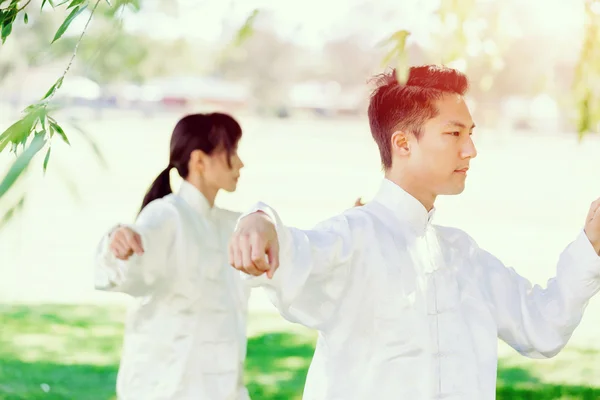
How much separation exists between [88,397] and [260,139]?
48.6 ft

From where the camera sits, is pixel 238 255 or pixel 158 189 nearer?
pixel 238 255

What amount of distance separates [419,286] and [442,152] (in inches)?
10.6

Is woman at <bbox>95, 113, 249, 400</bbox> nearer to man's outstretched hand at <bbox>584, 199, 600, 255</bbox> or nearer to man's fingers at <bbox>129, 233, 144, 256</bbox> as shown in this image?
man's fingers at <bbox>129, 233, 144, 256</bbox>

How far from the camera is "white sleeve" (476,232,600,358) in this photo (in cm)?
212

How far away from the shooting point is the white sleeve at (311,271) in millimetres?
1740

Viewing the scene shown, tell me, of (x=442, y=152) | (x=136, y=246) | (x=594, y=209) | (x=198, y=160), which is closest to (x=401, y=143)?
(x=442, y=152)

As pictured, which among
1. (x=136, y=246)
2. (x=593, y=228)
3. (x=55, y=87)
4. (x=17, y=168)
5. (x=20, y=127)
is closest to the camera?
(x=17, y=168)

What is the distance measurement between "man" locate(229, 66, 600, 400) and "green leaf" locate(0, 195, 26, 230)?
507 millimetres

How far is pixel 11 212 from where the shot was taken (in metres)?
1.58

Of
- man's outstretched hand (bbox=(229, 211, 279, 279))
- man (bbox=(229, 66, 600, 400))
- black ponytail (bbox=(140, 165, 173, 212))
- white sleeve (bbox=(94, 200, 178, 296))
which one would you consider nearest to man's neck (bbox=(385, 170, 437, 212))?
man (bbox=(229, 66, 600, 400))

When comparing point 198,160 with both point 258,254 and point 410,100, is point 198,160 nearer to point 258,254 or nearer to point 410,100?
point 410,100

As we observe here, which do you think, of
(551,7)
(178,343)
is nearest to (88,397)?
(178,343)

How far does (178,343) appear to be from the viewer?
3.29 meters

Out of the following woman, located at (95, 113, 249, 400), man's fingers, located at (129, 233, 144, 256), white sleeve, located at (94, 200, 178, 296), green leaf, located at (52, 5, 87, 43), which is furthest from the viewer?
woman, located at (95, 113, 249, 400)
